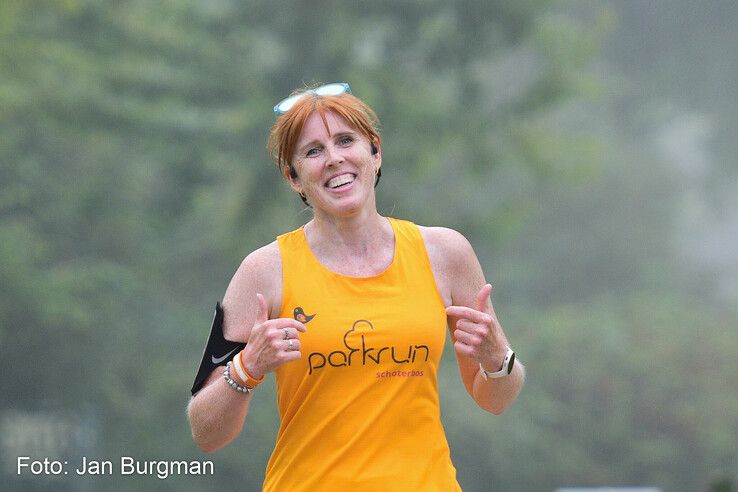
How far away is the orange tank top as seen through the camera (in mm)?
2396

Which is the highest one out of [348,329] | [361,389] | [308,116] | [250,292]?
[308,116]

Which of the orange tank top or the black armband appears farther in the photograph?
the black armband

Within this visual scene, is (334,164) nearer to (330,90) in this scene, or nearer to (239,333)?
(330,90)

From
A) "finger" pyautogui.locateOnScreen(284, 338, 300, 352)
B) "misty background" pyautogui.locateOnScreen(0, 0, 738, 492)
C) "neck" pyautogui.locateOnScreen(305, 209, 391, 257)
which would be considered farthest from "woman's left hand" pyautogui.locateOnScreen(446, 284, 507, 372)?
"misty background" pyautogui.locateOnScreen(0, 0, 738, 492)

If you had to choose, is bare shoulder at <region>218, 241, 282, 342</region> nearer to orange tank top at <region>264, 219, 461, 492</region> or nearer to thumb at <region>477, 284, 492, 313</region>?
orange tank top at <region>264, 219, 461, 492</region>

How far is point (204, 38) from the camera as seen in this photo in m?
12.3

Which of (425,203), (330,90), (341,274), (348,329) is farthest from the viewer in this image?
(425,203)

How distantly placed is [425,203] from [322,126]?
10.0m

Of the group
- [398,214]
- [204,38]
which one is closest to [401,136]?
[398,214]

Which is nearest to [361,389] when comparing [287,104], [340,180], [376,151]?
[340,180]

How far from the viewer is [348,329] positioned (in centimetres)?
241

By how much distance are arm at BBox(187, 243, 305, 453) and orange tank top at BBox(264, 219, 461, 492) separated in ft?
0.14

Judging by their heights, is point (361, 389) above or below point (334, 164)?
below

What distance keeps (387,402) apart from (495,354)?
10.5 inches
